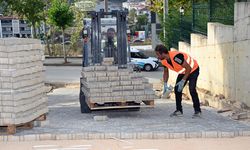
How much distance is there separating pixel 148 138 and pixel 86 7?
96.4ft

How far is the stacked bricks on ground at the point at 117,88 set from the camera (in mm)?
9609

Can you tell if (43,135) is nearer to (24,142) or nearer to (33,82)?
(24,142)

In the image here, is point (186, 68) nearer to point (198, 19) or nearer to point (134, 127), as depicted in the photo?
point (134, 127)

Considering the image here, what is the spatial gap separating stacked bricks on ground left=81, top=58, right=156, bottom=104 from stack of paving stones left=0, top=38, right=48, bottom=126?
5.57 feet

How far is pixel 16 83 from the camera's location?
7.72 meters

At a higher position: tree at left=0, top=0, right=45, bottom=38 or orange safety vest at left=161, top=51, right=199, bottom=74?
tree at left=0, top=0, right=45, bottom=38

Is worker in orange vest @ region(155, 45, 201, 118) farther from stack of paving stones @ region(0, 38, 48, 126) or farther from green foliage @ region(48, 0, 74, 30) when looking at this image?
green foliage @ region(48, 0, 74, 30)

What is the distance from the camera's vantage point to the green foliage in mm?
32250

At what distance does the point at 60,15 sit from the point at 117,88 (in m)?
23.4

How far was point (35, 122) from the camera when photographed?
8.55 m

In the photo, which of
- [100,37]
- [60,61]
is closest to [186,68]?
[100,37]

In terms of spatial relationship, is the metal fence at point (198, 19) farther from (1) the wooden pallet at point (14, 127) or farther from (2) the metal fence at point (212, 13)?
(1) the wooden pallet at point (14, 127)

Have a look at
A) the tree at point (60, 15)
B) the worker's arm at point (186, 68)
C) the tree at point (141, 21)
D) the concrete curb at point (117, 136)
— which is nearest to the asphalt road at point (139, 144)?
the concrete curb at point (117, 136)

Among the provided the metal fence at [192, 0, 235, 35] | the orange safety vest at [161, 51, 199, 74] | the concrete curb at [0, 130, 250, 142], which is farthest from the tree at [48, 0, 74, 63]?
the concrete curb at [0, 130, 250, 142]
